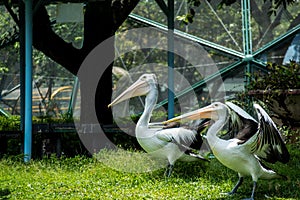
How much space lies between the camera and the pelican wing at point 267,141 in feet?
17.6

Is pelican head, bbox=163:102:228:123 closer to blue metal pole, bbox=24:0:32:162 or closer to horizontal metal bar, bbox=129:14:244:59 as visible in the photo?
blue metal pole, bbox=24:0:32:162

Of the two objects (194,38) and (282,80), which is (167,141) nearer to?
(282,80)

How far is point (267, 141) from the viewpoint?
5480 millimetres

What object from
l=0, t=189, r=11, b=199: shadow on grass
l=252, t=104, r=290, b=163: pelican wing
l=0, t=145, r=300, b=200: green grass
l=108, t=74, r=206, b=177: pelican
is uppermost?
l=252, t=104, r=290, b=163: pelican wing

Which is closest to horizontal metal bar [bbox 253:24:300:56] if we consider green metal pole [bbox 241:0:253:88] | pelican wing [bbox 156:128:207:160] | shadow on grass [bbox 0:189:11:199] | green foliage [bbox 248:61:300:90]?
green metal pole [bbox 241:0:253:88]

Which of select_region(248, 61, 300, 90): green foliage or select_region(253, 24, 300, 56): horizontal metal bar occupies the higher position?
select_region(253, 24, 300, 56): horizontal metal bar

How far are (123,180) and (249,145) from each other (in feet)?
5.30

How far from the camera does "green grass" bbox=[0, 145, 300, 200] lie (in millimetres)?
5719

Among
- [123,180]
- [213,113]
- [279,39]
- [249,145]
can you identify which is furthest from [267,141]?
[279,39]

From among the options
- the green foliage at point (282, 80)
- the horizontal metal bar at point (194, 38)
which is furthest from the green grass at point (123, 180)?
the horizontal metal bar at point (194, 38)

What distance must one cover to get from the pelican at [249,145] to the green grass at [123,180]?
266 millimetres

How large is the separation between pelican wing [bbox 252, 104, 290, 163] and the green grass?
358 mm

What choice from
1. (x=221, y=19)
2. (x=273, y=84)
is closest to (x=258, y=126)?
(x=273, y=84)

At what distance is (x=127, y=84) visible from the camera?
14.0 m
